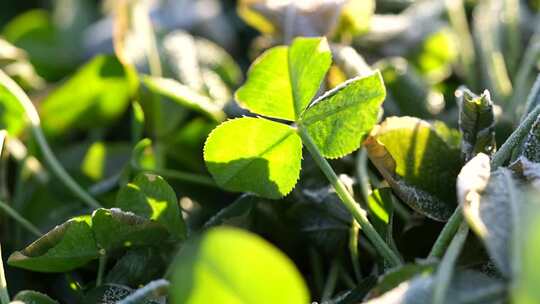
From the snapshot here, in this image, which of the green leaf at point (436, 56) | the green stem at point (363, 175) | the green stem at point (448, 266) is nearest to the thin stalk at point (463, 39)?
the green leaf at point (436, 56)

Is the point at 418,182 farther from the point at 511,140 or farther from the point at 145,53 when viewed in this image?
the point at 145,53

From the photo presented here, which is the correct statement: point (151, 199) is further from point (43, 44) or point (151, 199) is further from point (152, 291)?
point (43, 44)

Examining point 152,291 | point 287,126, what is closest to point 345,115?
point 287,126

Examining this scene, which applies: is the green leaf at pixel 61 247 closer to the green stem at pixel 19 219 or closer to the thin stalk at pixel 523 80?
the green stem at pixel 19 219

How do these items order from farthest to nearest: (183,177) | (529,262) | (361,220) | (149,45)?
1. (149,45)
2. (183,177)
3. (361,220)
4. (529,262)

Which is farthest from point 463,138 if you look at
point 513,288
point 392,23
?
point 392,23
